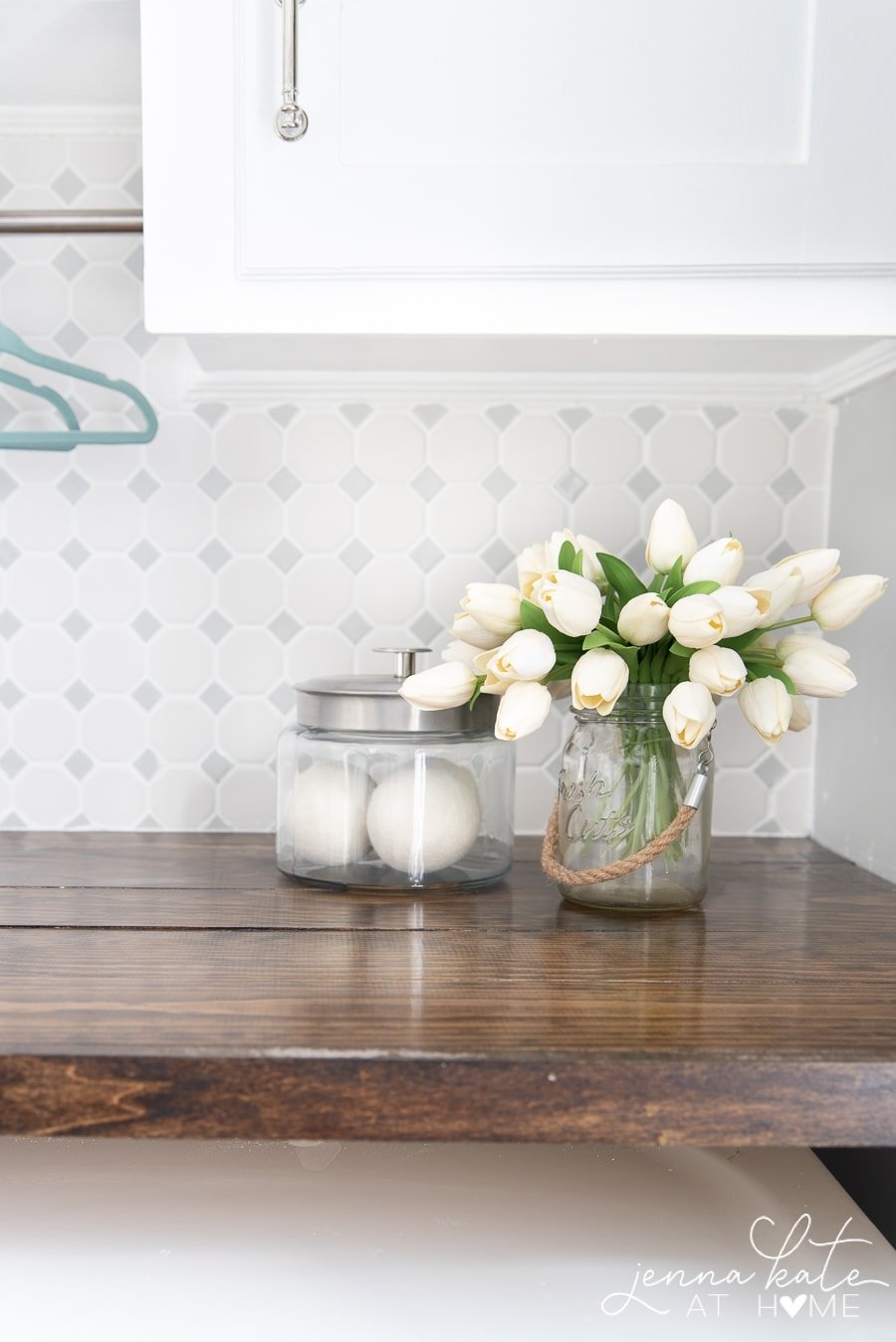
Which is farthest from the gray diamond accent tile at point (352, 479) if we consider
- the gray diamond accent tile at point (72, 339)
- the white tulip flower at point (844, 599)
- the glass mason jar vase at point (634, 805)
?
the white tulip flower at point (844, 599)

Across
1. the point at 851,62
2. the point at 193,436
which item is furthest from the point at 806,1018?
the point at 193,436

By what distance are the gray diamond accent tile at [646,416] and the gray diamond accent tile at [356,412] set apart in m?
0.32

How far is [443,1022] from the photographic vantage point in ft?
2.21

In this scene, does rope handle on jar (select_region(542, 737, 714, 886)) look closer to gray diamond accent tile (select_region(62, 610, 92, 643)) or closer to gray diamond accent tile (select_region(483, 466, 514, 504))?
gray diamond accent tile (select_region(483, 466, 514, 504))

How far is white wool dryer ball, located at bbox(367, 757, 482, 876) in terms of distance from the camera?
0.96 metres

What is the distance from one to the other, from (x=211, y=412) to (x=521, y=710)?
2.03 feet

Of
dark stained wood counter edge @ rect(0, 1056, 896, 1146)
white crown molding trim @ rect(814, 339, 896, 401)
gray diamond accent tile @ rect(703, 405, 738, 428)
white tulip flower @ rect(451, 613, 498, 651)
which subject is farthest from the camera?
gray diamond accent tile @ rect(703, 405, 738, 428)

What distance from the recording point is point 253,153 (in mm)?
A: 882

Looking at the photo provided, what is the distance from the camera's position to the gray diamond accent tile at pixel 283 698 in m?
1.27

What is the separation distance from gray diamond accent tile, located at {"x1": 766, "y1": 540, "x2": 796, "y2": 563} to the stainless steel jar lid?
45cm

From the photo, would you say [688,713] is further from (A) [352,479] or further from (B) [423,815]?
(A) [352,479]

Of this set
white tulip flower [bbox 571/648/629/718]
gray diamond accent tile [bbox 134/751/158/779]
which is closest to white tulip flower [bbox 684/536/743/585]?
white tulip flower [bbox 571/648/629/718]

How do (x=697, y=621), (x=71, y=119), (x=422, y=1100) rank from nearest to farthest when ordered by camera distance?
(x=422, y=1100) < (x=697, y=621) < (x=71, y=119)

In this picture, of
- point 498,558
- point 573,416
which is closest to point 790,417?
point 573,416
